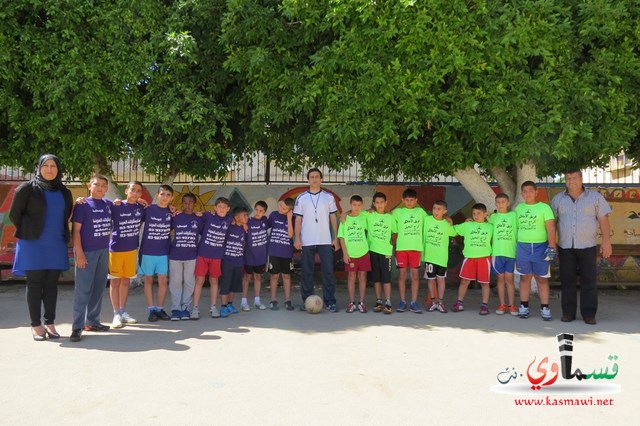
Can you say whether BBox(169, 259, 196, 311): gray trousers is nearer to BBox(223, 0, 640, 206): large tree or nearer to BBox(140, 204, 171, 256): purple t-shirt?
BBox(140, 204, 171, 256): purple t-shirt

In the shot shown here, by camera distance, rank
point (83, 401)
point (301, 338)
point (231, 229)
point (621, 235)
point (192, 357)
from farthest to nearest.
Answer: point (621, 235)
point (231, 229)
point (301, 338)
point (192, 357)
point (83, 401)

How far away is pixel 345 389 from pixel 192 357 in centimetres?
157

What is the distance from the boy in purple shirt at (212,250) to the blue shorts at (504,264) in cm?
356

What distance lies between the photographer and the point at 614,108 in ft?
24.0

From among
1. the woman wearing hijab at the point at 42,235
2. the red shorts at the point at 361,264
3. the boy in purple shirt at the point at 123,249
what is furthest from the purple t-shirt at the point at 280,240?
the woman wearing hijab at the point at 42,235

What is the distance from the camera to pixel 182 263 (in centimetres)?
683

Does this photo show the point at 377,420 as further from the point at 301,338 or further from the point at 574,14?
the point at 574,14

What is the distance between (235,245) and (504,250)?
3.50 m

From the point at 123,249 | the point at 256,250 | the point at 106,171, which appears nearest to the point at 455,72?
the point at 256,250

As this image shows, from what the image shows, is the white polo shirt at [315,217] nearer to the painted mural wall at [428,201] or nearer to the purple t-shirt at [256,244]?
the purple t-shirt at [256,244]

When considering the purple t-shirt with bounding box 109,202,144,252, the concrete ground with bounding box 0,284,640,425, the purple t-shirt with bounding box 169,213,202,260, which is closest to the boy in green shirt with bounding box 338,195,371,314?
the concrete ground with bounding box 0,284,640,425

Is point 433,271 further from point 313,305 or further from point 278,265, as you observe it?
point 278,265

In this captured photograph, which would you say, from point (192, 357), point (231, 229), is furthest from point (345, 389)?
point (231, 229)

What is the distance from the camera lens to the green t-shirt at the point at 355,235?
24.4 feet
